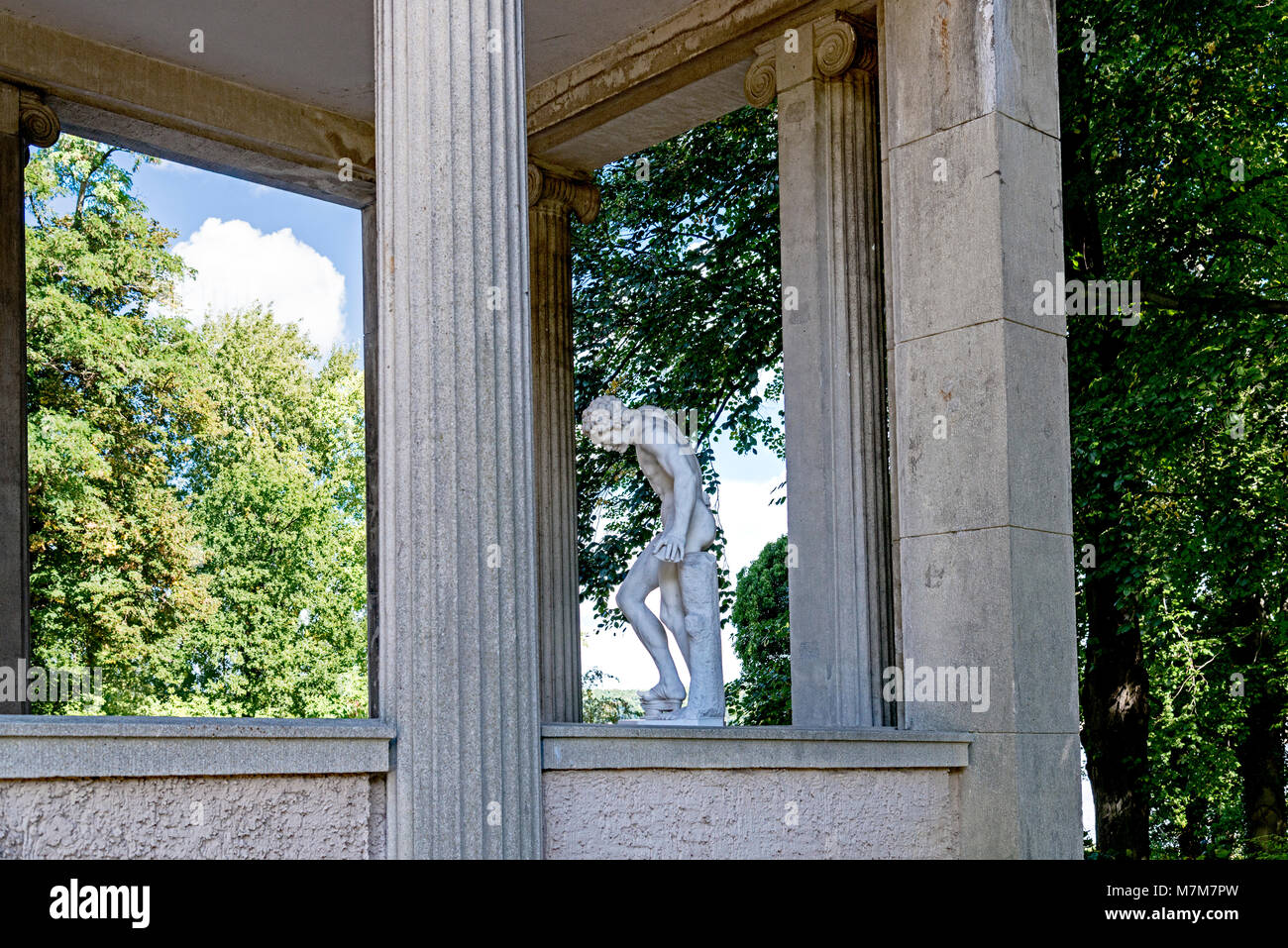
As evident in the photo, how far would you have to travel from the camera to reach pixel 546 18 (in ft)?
44.3

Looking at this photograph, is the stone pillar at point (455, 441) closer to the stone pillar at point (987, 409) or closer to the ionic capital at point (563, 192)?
the stone pillar at point (987, 409)

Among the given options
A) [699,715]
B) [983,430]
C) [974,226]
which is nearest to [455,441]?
[699,715]

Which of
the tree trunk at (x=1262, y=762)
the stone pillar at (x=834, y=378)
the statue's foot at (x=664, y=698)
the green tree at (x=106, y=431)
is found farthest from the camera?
the green tree at (x=106, y=431)

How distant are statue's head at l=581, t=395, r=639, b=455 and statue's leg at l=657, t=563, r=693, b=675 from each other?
93 centimetres

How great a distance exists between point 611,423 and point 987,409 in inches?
101

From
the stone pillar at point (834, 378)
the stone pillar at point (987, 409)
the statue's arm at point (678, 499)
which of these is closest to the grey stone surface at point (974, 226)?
the stone pillar at point (987, 409)

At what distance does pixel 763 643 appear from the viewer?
26453 millimetres

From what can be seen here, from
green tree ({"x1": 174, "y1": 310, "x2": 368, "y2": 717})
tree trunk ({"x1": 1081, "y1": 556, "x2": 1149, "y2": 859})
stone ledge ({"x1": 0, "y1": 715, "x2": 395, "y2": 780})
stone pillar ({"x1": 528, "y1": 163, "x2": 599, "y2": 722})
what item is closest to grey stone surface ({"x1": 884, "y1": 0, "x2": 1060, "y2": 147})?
stone pillar ({"x1": 528, "y1": 163, "x2": 599, "y2": 722})

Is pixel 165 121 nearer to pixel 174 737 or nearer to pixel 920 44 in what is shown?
pixel 920 44

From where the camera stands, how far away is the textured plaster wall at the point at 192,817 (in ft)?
18.7

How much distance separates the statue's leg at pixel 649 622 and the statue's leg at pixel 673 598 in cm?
6

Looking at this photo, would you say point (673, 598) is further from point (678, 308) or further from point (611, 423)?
point (678, 308)
